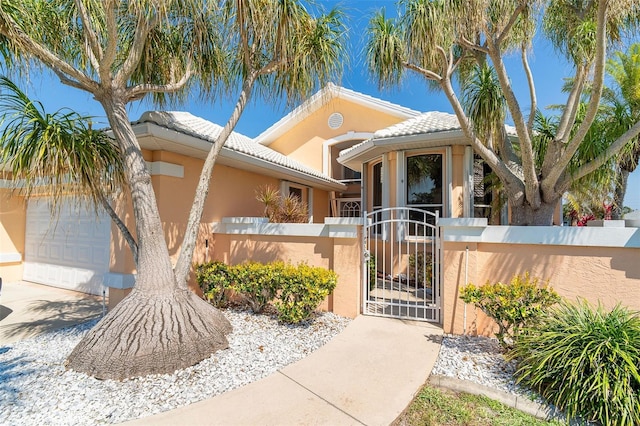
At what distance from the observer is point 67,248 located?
912 cm

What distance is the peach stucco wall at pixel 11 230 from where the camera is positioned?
9.87m

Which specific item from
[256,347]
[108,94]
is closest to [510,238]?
[256,347]

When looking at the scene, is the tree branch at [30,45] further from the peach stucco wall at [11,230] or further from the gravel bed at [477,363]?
the peach stucco wall at [11,230]

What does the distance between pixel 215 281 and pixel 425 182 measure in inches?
293

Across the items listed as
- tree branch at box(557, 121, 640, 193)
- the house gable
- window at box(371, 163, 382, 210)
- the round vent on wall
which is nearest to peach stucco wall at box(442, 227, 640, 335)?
tree branch at box(557, 121, 640, 193)

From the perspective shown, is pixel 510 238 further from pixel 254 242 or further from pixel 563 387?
pixel 254 242

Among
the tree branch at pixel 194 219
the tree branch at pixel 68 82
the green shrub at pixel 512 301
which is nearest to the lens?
the green shrub at pixel 512 301

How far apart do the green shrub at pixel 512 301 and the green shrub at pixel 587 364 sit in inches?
10.5

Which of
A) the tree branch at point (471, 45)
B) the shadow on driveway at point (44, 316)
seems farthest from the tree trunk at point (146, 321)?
the tree branch at point (471, 45)

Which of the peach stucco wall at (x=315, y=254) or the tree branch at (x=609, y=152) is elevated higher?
the tree branch at (x=609, y=152)

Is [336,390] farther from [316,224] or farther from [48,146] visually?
[48,146]

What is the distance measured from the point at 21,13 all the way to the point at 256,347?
6.56 meters

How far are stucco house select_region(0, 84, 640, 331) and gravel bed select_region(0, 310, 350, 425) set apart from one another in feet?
5.54

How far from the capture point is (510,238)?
5352 mm
